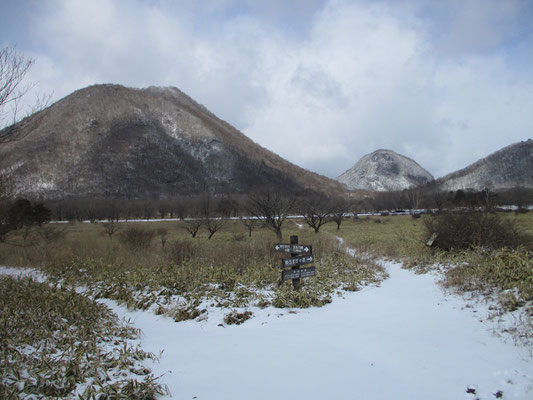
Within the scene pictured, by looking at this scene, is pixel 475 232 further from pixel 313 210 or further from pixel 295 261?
pixel 313 210

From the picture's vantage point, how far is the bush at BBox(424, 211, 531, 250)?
36.8 ft

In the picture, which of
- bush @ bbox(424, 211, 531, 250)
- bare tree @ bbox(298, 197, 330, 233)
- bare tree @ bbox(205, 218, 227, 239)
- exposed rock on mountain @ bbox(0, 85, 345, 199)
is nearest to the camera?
bush @ bbox(424, 211, 531, 250)

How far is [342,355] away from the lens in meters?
4.70

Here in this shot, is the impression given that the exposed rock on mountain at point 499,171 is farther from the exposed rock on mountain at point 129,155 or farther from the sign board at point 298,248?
the sign board at point 298,248

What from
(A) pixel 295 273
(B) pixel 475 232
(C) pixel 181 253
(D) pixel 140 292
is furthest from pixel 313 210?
(D) pixel 140 292

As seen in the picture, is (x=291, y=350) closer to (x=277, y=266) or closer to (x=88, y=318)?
(x=88, y=318)

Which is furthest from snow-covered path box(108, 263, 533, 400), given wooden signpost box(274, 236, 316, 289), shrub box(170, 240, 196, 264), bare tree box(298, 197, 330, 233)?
bare tree box(298, 197, 330, 233)

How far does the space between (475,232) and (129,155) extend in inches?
5379

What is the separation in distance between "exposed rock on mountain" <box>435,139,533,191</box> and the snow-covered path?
155702 mm

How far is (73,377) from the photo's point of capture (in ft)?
12.0

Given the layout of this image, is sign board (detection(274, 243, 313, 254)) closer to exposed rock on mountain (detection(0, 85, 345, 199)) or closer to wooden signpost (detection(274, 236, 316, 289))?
wooden signpost (detection(274, 236, 316, 289))

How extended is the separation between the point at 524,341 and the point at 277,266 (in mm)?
7139

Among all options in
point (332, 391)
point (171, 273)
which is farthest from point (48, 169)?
point (332, 391)

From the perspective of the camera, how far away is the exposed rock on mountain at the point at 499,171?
468 ft
